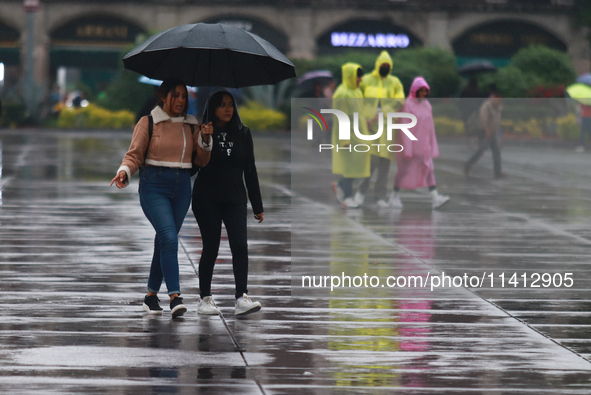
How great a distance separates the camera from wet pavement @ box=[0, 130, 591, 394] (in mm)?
5555

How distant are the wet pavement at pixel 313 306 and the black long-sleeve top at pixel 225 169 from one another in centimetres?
85

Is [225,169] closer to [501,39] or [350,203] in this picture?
[350,203]

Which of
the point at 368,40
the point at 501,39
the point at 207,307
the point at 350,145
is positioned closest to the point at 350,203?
the point at 350,145

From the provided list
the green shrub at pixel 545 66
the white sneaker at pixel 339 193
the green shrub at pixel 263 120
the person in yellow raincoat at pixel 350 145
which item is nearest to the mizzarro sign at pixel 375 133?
the person in yellow raincoat at pixel 350 145

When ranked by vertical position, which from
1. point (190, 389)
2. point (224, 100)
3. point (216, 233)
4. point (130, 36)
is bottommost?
point (190, 389)

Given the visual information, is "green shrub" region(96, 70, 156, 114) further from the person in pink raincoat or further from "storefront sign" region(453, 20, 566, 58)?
the person in pink raincoat

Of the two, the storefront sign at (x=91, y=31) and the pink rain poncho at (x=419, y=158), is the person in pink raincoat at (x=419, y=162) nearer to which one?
the pink rain poncho at (x=419, y=158)

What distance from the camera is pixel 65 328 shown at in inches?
261

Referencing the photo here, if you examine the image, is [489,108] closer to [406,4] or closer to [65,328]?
[65,328]

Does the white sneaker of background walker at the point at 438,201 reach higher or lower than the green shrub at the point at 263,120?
lower

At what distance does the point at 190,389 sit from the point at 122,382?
14.8 inches

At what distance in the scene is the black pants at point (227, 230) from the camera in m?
7.20

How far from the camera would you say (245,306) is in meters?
7.08

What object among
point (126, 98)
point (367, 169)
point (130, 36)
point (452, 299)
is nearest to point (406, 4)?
point (130, 36)
